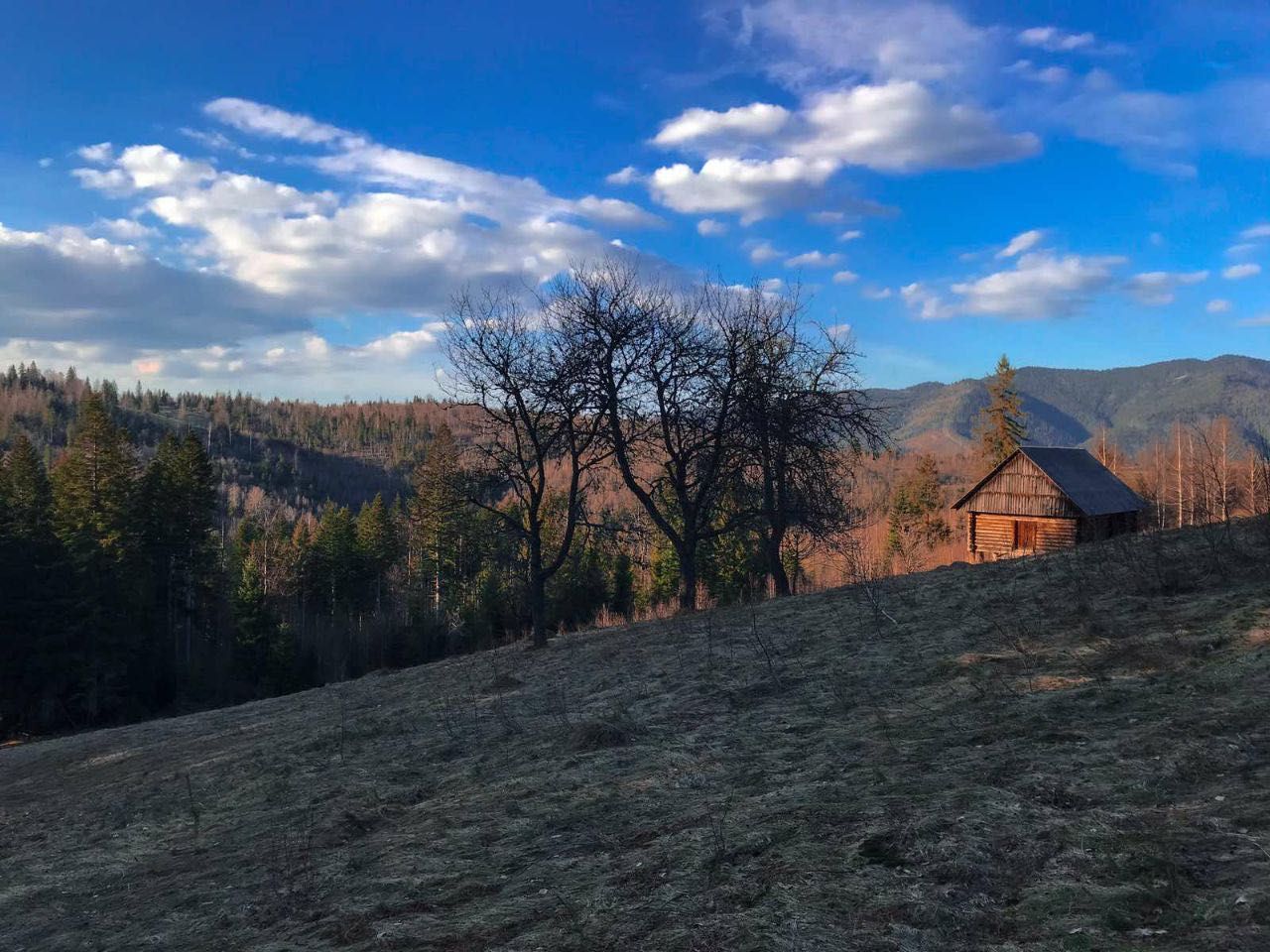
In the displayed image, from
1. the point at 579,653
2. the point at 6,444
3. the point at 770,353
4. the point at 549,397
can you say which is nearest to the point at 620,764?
the point at 579,653

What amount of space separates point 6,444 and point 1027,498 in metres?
165

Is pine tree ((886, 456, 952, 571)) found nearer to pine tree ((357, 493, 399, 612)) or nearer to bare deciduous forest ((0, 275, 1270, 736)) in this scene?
bare deciduous forest ((0, 275, 1270, 736))

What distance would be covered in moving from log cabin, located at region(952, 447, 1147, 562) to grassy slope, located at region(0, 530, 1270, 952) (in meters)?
18.7

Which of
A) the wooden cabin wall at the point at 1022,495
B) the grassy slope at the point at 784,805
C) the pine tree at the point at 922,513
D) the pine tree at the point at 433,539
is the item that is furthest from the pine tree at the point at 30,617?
the pine tree at the point at 922,513

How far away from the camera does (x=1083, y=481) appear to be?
29.6 meters

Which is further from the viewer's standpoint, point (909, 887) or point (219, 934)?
point (219, 934)

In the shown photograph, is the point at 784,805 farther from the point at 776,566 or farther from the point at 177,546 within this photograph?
the point at 177,546

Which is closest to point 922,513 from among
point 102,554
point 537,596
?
point 537,596

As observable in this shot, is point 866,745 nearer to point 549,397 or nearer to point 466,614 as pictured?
point 549,397

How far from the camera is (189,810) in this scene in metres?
9.08

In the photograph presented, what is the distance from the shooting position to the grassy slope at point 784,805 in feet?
13.2

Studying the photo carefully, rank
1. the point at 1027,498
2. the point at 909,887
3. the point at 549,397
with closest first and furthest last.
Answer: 1. the point at 909,887
2. the point at 549,397
3. the point at 1027,498

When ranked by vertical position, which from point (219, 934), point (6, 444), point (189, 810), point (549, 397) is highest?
point (6, 444)

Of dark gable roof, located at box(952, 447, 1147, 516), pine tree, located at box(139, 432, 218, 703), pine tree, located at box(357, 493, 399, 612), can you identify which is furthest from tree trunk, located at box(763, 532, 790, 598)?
pine tree, located at box(357, 493, 399, 612)
